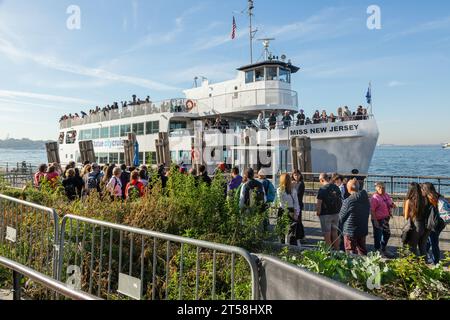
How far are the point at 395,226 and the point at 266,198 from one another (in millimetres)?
4145

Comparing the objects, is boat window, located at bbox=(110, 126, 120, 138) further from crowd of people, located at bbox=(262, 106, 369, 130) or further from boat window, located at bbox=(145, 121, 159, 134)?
crowd of people, located at bbox=(262, 106, 369, 130)

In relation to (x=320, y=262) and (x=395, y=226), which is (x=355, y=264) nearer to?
(x=320, y=262)

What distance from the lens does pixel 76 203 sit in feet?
22.1

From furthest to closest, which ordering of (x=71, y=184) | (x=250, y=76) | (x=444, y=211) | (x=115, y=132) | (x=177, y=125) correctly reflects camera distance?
(x=115, y=132), (x=177, y=125), (x=250, y=76), (x=71, y=184), (x=444, y=211)

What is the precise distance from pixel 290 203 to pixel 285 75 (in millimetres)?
19714

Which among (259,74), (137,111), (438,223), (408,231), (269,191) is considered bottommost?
(408,231)

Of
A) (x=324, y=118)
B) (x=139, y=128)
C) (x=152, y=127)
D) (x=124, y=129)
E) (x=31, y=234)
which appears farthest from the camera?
(x=124, y=129)

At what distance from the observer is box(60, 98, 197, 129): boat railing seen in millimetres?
28484

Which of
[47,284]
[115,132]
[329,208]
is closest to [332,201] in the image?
[329,208]

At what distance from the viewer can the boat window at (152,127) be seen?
2918 centimetres

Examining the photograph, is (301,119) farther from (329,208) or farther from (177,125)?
(329,208)

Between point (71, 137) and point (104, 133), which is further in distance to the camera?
point (71, 137)

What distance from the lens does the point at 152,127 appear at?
1159 inches
